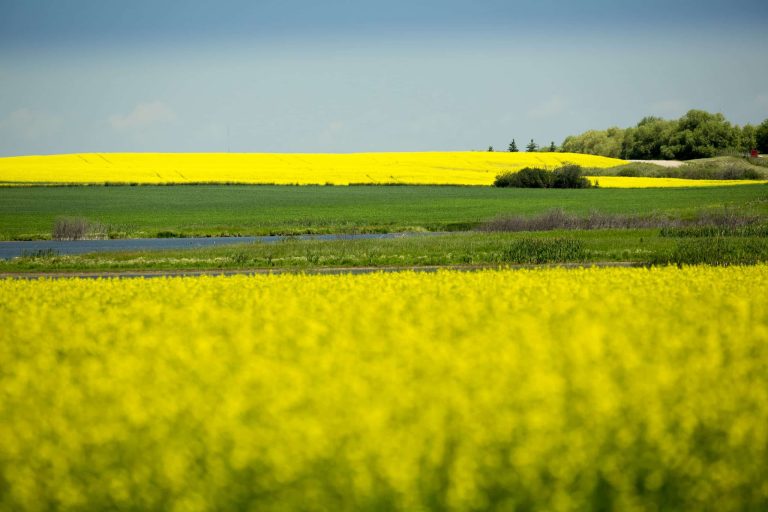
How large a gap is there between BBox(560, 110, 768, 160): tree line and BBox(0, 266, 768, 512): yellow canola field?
131085 mm

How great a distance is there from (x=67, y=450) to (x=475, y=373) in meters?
2.75

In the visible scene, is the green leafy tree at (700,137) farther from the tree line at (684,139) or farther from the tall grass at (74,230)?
the tall grass at (74,230)

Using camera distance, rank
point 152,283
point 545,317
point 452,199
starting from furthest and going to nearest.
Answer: point 452,199 → point 152,283 → point 545,317

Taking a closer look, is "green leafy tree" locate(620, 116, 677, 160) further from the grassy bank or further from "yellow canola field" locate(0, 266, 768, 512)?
"yellow canola field" locate(0, 266, 768, 512)

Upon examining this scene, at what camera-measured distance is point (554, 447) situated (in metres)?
6.00

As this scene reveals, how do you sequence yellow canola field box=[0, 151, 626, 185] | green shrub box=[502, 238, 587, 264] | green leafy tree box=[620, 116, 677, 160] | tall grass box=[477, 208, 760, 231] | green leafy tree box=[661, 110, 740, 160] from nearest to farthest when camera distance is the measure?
1. green shrub box=[502, 238, 587, 264]
2. tall grass box=[477, 208, 760, 231]
3. yellow canola field box=[0, 151, 626, 185]
4. green leafy tree box=[661, 110, 740, 160]
5. green leafy tree box=[620, 116, 677, 160]

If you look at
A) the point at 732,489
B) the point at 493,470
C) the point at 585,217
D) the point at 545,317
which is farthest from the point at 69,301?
the point at 585,217

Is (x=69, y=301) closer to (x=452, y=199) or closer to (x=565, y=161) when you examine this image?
(x=452, y=199)

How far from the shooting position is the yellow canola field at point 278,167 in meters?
91.1

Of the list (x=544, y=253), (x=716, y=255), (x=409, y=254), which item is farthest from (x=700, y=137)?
(x=716, y=255)

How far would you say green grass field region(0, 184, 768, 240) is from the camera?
51375 mm

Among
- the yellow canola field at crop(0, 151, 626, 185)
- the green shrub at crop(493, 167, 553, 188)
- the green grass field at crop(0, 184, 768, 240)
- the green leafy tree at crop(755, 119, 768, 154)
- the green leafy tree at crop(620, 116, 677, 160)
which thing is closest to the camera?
the green grass field at crop(0, 184, 768, 240)

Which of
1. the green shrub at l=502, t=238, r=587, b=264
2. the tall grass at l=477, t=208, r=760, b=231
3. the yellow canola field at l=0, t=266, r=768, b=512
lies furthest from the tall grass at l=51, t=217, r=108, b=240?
the yellow canola field at l=0, t=266, r=768, b=512

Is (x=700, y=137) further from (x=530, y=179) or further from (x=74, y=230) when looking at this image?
(x=74, y=230)
